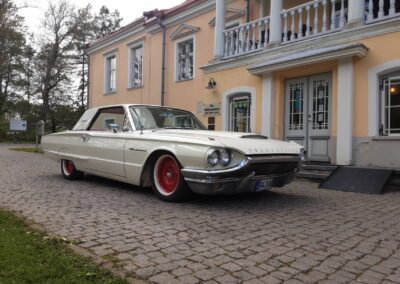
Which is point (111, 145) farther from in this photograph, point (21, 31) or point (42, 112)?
point (42, 112)

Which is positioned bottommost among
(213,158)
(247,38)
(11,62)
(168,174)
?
(168,174)

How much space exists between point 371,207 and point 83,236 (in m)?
4.12

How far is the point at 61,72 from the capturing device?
42969 mm

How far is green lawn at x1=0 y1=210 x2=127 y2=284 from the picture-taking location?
2.83 metres

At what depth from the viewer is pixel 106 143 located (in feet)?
22.5

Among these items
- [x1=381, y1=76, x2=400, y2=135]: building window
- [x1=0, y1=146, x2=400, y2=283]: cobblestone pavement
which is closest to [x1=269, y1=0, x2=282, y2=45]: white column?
[x1=381, y1=76, x2=400, y2=135]: building window

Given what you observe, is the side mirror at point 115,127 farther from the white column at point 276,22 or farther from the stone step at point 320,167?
the white column at point 276,22

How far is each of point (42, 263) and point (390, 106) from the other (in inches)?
309

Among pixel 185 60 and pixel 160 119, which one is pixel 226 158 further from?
pixel 185 60

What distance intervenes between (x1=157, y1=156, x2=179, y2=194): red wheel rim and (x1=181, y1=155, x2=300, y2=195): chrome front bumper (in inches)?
17.3

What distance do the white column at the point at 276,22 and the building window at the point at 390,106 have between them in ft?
10.6

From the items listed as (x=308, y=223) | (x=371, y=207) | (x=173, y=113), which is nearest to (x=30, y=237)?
(x=308, y=223)

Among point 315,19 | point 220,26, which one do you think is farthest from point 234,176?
point 220,26

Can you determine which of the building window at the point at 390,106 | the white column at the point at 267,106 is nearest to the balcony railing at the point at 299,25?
the white column at the point at 267,106
